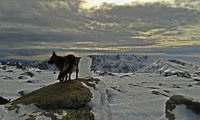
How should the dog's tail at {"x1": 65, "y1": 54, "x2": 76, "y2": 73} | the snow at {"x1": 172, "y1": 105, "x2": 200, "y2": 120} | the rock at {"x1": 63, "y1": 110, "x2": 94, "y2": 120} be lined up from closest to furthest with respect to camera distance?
1. the rock at {"x1": 63, "y1": 110, "x2": 94, "y2": 120}
2. the dog's tail at {"x1": 65, "y1": 54, "x2": 76, "y2": 73}
3. the snow at {"x1": 172, "y1": 105, "x2": 200, "y2": 120}

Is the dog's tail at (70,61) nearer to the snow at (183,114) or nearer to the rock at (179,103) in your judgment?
the rock at (179,103)

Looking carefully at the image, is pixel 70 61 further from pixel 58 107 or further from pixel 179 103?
pixel 179 103

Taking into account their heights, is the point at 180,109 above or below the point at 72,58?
below

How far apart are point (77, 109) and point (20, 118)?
2749 millimetres

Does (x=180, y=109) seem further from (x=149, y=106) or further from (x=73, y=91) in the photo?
(x=73, y=91)

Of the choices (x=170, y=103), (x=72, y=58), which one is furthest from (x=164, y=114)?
(x=72, y=58)

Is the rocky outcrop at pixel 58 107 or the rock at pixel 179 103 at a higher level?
the rocky outcrop at pixel 58 107

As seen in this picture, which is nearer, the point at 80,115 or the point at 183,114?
the point at 80,115

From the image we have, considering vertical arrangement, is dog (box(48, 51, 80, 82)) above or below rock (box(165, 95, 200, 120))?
above

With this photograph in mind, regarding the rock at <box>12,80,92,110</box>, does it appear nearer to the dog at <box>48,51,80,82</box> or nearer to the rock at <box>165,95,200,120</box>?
the dog at <box>48,51,80,82</box>

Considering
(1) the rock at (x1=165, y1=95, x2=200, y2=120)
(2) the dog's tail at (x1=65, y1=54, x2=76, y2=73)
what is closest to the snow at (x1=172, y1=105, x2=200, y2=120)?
(1) the rock at (x1=165, y1=95, x2=200, y2=120)

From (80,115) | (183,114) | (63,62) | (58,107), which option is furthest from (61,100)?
(183,114)

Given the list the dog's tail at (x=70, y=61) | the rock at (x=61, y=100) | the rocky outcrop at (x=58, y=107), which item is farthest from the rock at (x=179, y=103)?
the dog's tail at (x=70, y=61)

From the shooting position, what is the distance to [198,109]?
11.6 m
